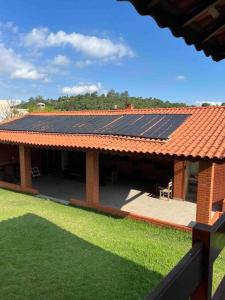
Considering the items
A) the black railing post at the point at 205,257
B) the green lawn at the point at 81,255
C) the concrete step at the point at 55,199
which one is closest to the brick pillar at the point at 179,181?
the green lawn at the point at 81,255

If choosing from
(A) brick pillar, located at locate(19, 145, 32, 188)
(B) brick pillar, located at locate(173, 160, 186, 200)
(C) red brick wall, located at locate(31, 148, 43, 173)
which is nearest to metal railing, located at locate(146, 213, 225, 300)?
(B) brick pillar, located at locate(173, 160, 186, 200)

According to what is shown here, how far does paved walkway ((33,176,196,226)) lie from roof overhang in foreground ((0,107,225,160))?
99.2 inches

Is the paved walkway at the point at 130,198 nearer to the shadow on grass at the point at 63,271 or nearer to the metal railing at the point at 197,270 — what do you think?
the shadow on grass at the point at 63,271

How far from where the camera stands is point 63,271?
637cm

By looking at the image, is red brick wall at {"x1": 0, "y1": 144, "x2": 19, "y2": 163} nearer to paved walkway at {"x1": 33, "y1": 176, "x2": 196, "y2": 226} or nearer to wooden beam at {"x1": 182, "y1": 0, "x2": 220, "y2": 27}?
paved walkway at {"x1": 33, "y1": 176, "x2": 196, "y2": 226}

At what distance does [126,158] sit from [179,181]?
184 inches

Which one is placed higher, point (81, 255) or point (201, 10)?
point (201, 10)

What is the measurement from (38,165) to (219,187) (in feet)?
36.0

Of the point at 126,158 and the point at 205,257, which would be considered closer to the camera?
the point at 205,257

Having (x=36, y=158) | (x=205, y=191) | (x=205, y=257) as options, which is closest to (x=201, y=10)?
(x=205, y=257)

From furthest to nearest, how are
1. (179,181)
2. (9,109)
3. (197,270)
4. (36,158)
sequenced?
(9,109)
(36,158)
(179,181)
(197,270)

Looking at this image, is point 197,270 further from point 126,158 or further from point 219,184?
point 126,158

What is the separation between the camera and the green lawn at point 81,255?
573 cm

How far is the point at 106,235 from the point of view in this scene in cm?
871
